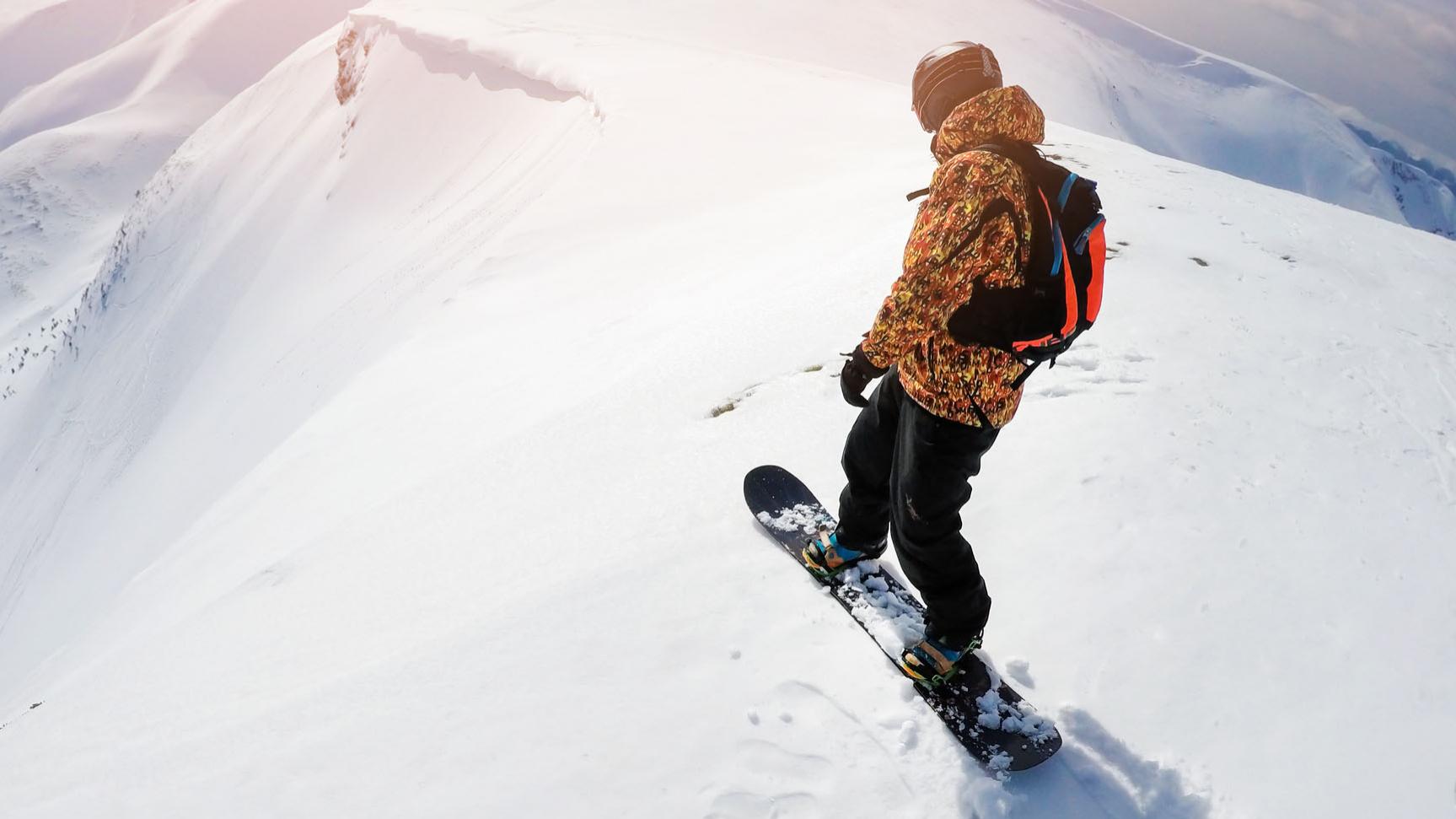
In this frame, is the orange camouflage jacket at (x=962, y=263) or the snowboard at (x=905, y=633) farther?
the snowboard at (x=905, y=633)

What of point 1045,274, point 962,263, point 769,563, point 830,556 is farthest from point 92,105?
point 1045,274

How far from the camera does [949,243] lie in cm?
228

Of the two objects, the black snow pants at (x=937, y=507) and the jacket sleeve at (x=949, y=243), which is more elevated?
the jacket sleeve at (x=949, y=243)

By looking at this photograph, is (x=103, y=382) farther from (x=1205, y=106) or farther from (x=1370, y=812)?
(x=1205, y=106)

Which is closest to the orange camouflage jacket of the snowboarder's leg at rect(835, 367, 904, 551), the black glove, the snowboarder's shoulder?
the snowboarder's shoulder

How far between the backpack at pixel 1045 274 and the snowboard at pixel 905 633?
4.00 ft

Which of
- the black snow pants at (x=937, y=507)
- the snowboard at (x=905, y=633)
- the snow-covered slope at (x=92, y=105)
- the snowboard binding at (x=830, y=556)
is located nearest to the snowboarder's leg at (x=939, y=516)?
the black snow pants at (x=937, y=507)

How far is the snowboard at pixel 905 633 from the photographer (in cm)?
247

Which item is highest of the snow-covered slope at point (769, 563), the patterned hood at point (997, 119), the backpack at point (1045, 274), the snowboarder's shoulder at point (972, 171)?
the patterned hood at point (997, 119)

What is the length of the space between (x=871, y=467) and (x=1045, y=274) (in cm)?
114

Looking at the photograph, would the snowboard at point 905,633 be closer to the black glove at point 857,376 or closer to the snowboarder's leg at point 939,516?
the snowboarder's leg at point 939,516

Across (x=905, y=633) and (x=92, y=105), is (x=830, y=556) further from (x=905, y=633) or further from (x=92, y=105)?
(x=92, y=105)

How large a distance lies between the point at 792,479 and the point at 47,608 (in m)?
17.0

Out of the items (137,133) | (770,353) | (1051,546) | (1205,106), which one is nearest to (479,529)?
(770,353)
